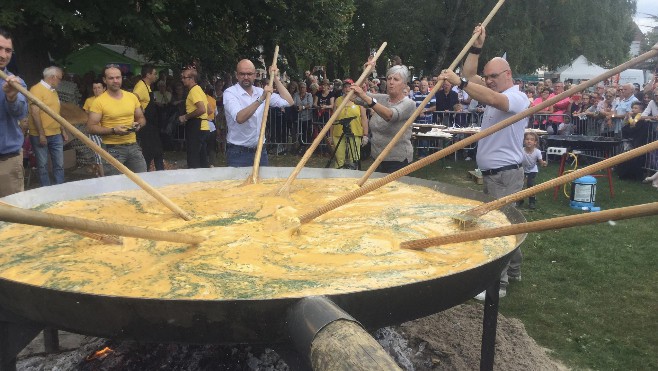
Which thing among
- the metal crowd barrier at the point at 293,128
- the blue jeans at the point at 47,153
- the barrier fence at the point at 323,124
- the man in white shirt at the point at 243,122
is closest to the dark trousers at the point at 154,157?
the blue jeans at the point at 47,153

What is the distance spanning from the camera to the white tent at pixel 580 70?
101 feet

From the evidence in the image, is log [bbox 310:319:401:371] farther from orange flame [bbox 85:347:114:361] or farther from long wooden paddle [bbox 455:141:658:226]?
orange flame [bbox 85:347:114:361]

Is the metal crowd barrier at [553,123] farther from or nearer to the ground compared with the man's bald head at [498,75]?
nearer to the ground

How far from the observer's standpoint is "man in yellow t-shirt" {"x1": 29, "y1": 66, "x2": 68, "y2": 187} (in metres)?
7.47

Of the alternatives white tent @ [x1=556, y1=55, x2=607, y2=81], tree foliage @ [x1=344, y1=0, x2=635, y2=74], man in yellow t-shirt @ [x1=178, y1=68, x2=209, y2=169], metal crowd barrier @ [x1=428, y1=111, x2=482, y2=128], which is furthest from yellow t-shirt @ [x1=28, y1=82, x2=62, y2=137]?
white tent @ [x1=556, y1=55, x2=607, y2=81]

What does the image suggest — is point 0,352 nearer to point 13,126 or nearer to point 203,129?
point 13,126

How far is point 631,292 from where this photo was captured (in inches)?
195

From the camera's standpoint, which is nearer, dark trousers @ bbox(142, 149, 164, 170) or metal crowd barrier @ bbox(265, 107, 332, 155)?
dark trousers @ bbox(142, 149, 164, 170)

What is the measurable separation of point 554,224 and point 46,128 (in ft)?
24.8

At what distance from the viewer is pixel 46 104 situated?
7.53 meters

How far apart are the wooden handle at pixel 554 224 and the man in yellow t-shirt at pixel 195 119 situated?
6.08 m

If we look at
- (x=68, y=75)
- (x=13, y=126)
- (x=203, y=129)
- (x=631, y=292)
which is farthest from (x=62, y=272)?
(x=68, y=75)

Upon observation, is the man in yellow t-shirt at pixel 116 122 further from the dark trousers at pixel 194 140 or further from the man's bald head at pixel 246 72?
the dark trousers at pixel 194 140

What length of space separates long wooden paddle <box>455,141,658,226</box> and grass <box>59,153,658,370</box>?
1.47 meters
